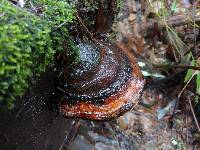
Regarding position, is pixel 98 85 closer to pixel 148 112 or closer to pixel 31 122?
pixel 31 122

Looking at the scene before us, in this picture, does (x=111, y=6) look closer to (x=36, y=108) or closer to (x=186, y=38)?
(x=36, y=108)

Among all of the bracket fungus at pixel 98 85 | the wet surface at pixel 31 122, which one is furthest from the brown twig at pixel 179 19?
the wet surface at pixel 31 122

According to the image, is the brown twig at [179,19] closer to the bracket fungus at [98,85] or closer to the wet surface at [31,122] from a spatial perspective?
the bracket fungus at [98,85]

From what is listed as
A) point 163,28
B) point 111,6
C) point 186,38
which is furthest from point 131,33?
point 111,6

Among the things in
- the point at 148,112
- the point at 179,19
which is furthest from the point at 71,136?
the point at 179,19

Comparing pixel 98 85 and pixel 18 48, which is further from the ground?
pixel 18 48

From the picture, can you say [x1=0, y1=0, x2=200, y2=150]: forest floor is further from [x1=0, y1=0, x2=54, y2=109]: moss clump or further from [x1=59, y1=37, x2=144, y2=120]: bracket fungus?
[x1=0, y1=0, x2=54, y2=109]: moss clump
